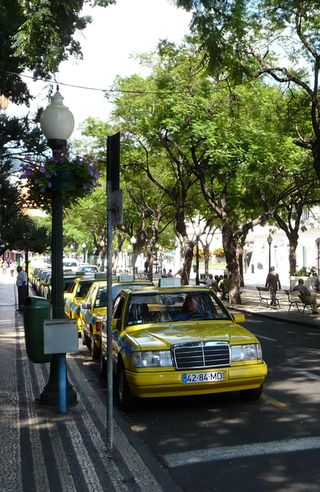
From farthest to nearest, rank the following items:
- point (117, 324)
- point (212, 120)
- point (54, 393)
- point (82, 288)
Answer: point (212, 120)
point (82, 288)
point (117, 324)
point (54, 393)

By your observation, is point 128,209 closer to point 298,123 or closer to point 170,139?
point 170,139

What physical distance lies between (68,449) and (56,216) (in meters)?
3.12

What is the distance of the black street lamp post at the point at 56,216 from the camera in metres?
7.14

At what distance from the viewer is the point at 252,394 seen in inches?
286

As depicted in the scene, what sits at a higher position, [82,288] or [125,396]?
[82,288]

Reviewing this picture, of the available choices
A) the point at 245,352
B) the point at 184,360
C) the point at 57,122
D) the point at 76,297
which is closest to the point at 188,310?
the point at 245,352

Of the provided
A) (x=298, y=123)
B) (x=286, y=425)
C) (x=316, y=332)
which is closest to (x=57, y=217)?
(x=286, y=425)

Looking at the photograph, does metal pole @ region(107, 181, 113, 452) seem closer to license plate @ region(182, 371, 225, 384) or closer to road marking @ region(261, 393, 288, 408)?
license plate @ region(182, 371, 225, 384)

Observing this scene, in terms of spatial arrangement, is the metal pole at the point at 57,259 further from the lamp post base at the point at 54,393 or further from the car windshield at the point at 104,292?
A: the car windshield at the point at 104,292

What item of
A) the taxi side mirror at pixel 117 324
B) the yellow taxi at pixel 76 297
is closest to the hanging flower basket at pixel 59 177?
the taxi side mirror at pixel 117 324

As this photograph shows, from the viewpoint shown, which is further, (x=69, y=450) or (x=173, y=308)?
(x=173, y=308)

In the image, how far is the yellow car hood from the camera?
672 cm

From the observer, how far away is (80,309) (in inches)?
531

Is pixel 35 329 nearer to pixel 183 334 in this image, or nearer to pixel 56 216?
pixel 56 216
